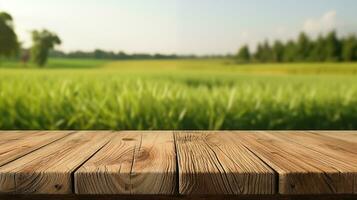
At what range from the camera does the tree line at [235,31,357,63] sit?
49400 mm

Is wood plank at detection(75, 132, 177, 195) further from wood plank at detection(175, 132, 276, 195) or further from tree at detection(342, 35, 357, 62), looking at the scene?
tree at detection(342, 35, 357, 62)

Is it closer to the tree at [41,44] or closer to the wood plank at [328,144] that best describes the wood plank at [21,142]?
the wood plank at [328,144]

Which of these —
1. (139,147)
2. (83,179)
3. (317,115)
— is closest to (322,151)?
(139,147)

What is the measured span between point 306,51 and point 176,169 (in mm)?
54970

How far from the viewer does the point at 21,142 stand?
1337 millimetres

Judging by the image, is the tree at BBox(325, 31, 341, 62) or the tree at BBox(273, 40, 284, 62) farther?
the tree at BBox(273, 40, 284, 62)

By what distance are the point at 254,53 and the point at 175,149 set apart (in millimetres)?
57224

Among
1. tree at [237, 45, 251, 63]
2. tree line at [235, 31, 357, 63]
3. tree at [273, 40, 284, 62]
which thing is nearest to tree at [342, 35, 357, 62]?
tree line at [235, 31, 357, 63]

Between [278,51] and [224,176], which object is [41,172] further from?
[278,51]

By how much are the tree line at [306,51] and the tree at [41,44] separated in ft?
95.5

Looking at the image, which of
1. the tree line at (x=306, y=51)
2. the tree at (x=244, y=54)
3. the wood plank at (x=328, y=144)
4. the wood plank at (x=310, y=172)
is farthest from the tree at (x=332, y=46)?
the wood plank at (x=310, y=172)

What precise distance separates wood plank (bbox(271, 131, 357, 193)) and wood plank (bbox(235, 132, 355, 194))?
0.07 ft

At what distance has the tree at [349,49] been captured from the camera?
159 ft
